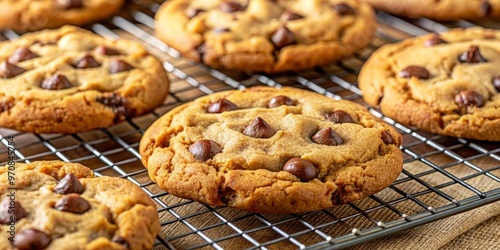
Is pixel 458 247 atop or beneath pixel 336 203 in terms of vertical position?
beneath

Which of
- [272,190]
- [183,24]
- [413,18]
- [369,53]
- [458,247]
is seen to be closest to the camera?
[272,190]

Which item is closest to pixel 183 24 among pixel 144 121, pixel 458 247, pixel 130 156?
pixel 144 121

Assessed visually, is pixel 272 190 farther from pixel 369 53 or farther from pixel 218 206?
pixel 369 53

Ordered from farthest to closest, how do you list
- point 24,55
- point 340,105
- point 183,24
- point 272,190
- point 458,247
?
point 183,24 → point 24,55 → point 340,105 → point 458,247 → point 272,190

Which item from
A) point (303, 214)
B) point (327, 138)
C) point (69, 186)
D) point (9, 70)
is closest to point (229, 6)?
point (9, 70)

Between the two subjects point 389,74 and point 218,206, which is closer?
point 218,206

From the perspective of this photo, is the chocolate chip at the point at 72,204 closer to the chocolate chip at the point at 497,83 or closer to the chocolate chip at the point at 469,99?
the chocolate chip at the point at 469,99
